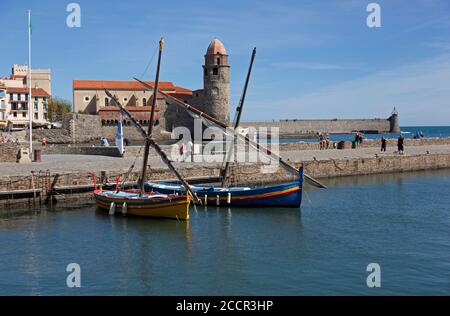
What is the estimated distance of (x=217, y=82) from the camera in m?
91.7

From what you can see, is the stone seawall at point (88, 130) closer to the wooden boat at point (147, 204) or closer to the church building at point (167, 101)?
the church building at point (167, 101)

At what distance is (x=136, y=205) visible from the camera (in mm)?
21625

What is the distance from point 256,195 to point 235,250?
7849 mm

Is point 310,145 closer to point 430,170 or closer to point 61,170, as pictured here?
point 430,170

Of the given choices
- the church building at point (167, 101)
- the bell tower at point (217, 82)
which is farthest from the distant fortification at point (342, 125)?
the bell tower at point (217, 82)

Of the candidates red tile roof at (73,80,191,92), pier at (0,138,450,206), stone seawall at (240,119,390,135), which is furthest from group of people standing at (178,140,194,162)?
stone seawall at (240,119,390,135)

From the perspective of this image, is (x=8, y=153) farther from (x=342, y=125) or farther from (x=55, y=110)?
(x=342, y=125)

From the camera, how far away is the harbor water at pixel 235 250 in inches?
520

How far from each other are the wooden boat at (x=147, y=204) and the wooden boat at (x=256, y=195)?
3.11 metres

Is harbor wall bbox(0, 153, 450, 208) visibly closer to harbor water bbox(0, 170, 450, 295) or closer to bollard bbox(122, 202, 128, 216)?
harbor water bbox(0, 170, 450, 295)

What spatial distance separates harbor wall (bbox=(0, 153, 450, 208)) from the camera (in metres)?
24.3

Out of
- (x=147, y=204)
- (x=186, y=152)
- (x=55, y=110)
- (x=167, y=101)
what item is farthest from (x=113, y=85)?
(x=147, y=204)

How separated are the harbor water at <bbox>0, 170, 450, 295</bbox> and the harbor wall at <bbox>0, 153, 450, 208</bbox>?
152 centimetres
